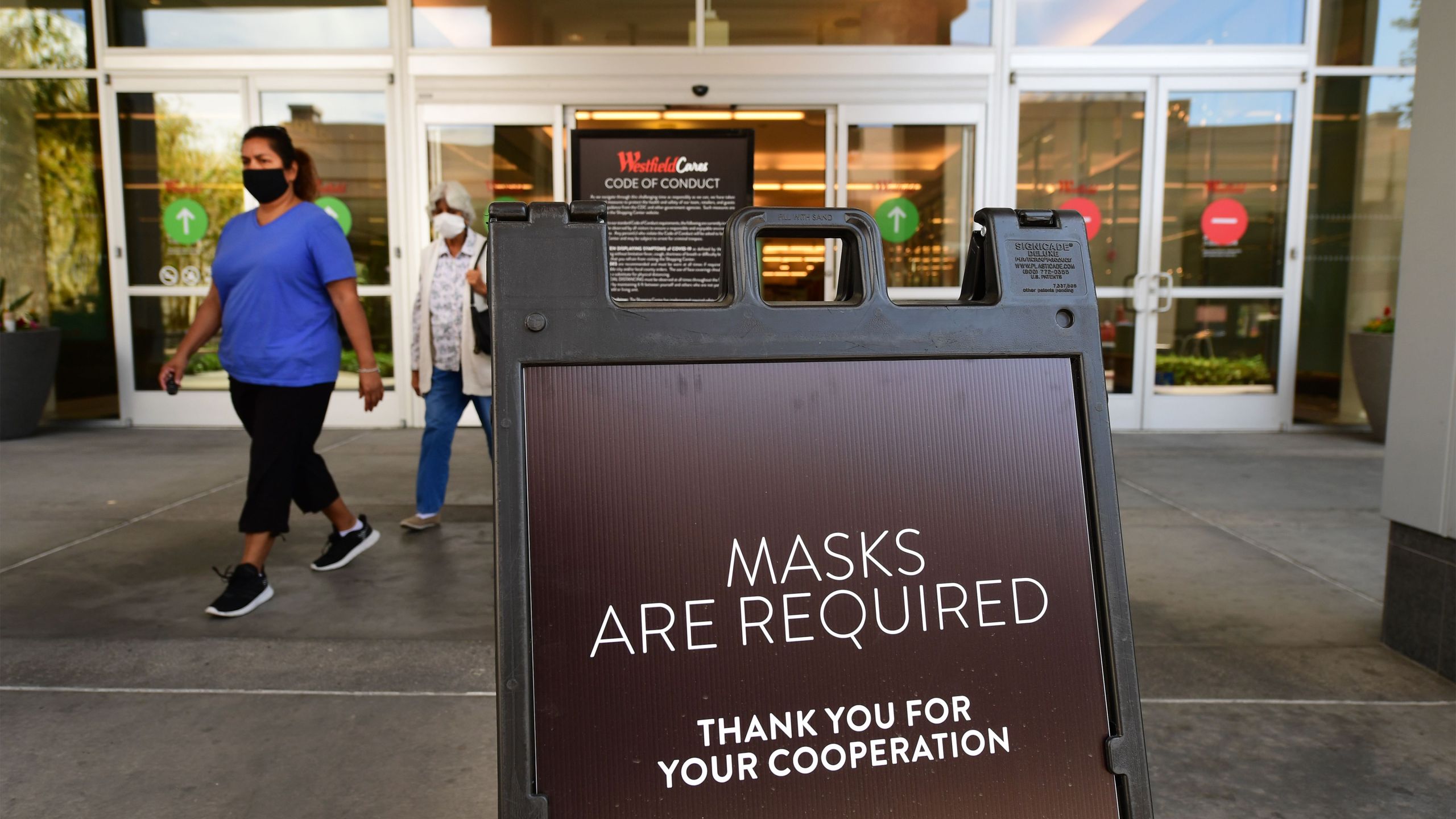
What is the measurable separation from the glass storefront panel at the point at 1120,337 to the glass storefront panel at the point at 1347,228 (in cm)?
143

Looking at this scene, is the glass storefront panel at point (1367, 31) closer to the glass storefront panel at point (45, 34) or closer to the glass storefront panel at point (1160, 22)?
the glass storefront panel at point (1160, 22)

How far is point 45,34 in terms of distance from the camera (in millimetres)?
8164

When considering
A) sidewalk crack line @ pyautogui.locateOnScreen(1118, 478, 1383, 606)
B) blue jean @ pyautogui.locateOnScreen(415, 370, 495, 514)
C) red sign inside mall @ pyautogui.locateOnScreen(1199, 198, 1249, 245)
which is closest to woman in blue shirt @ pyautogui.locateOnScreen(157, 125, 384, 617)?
blue jean @ pyautogui.locateOnScreen(415, 370, 495, 514)

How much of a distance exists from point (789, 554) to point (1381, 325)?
825 centimetres

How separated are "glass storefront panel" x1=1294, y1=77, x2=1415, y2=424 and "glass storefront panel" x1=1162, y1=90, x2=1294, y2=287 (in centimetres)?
30

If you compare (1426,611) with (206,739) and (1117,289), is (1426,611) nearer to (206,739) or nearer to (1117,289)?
(206,739)

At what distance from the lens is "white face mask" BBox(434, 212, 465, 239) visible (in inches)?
179

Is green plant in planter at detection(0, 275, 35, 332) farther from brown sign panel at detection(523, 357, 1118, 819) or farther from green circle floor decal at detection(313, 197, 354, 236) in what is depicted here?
brown sign panel at detection(523, 357, 1118, 819)

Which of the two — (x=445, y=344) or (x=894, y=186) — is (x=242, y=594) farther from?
(x=894, y=186)

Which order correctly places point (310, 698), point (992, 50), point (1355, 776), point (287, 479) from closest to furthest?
1. point (1355, 776)
2. point (310, 698)
3. point (287, 479)
4. point (992, 50)

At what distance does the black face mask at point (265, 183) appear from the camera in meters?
3.31

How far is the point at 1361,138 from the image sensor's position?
805cm

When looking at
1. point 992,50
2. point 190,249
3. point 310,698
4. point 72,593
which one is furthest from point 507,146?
point 310,698

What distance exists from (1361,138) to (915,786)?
8.82m
